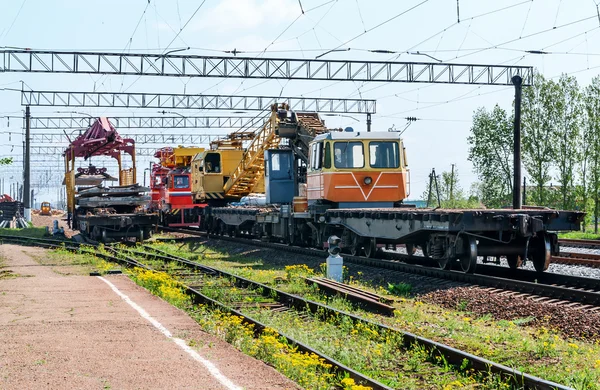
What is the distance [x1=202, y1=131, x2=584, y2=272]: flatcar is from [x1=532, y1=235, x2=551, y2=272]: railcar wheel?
0.06 ft

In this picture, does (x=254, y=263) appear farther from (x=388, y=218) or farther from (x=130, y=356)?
(x=130, y=356)

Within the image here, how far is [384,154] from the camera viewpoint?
20.6m

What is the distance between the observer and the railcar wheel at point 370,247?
18.8 meters

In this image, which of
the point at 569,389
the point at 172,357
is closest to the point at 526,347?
the point at 569,389

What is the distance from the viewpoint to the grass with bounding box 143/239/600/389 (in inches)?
303

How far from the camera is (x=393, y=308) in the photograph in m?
11.2

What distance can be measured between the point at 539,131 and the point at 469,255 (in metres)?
31.6

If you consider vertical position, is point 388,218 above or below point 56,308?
above

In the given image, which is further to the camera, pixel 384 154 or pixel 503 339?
pixel 384 154

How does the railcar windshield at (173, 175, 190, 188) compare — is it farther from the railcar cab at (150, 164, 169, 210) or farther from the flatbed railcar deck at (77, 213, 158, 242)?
the flatbed railcar deck at (77, 213, 158, 242)

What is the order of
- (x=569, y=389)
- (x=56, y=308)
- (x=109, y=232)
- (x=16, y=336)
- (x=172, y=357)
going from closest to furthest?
(x=569, y=389), (x=172, y=357), (x=16, y=336), (x=56, y=308), (x=109, y=232)

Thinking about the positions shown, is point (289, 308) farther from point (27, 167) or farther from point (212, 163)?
point (27, 167)

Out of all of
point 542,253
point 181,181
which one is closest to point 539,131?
point 181,181

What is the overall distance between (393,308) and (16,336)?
4.92 metres
